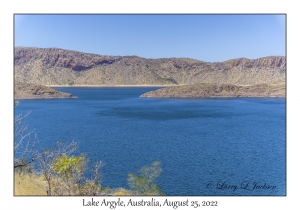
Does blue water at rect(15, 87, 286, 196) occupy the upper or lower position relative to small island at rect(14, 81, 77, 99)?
lower

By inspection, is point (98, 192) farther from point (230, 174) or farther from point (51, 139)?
point (51, 139)

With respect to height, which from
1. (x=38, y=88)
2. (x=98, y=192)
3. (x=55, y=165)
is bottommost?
(x=98, y=192)

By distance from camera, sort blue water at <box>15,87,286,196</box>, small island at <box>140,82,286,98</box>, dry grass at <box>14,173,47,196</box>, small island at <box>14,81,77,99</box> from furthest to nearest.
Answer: small island at <box>140,82,286,98</box>
small island at <box>14,81,77,99</box>
blue water at <box>15,87,286,196</box>
dry grass at <box>14,173,47,196</box>

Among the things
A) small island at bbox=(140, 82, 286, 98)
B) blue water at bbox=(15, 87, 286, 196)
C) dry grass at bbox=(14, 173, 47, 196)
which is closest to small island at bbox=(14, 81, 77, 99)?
small island at bbox=(140, 82, 286, 98)

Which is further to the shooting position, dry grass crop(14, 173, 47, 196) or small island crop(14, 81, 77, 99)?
small island crop(14, 81, 77, 99)

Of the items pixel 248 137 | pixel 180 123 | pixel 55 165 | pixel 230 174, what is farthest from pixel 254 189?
pixel 180 123

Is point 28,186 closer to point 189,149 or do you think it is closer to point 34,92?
point 189,149

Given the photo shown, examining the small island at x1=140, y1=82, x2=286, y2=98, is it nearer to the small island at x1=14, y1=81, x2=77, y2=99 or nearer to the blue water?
the small island at x1=14, y1=81, x2=77, y2=99

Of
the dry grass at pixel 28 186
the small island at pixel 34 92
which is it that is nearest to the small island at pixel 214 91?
the small island at pixel 34 92

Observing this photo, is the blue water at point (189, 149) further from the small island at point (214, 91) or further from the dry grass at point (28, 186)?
the small island at point (214, 91)
